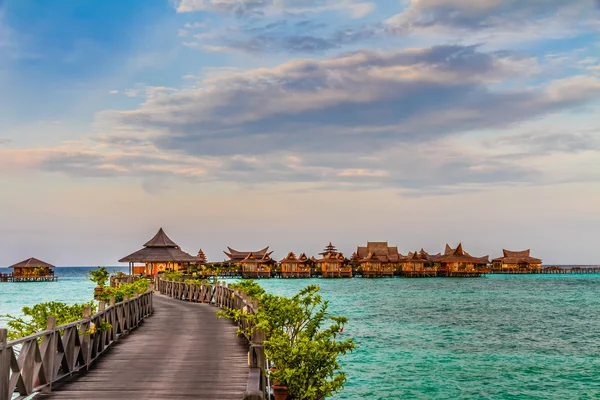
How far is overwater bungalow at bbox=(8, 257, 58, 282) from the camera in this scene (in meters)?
105

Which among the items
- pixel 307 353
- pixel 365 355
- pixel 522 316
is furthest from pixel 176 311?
pixel 522 316

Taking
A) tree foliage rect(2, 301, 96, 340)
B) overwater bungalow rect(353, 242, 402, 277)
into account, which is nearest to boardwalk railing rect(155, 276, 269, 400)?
tree foliage rect(2, 301, 96, 340)

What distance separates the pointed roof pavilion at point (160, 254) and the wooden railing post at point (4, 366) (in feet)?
148

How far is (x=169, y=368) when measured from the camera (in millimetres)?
11703

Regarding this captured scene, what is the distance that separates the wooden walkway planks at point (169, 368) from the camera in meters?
9.55

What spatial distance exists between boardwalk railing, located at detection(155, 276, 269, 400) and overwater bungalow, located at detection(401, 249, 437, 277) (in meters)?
102

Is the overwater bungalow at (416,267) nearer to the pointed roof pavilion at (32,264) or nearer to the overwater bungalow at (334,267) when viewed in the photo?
the overwater bungalow at (334,267)

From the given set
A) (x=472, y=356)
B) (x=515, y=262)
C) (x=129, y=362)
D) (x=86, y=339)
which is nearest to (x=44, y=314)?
(x=129, y=362)

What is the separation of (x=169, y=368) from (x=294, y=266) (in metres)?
119

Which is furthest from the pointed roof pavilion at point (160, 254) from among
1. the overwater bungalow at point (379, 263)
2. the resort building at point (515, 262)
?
the resort building at point (515, 262)

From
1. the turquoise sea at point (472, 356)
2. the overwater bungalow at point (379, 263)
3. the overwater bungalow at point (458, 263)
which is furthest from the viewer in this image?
the overwater bungalow at point (458, 263)

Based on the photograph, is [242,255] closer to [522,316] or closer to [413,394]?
[522,316]

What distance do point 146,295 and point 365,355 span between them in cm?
946

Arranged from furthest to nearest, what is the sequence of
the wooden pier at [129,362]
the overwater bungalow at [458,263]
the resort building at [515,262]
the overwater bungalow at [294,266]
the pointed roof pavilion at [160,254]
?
the resort building at [515,262], the overwater bungalow at [458,263], the overwater bungalow at [294,266], the pointed roof pavilion at [160,254], the wooden pier at [129,362]
